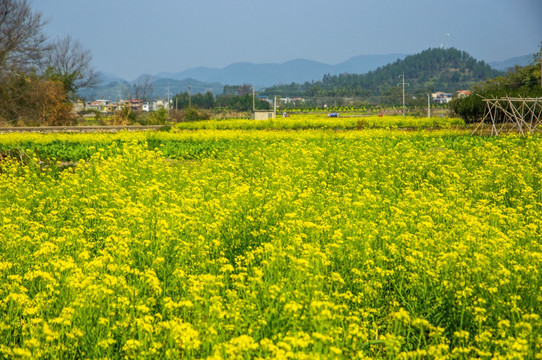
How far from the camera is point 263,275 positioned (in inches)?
210

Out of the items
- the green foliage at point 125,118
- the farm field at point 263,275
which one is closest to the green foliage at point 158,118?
the green foliage at point 125,118

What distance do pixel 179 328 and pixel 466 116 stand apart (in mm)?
34616

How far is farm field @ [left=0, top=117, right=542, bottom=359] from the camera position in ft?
13.0

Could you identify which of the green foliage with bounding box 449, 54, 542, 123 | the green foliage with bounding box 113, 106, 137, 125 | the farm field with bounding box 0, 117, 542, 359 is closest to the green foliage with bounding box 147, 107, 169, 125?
the green foliage with bounding box 113, 106, 137, 125

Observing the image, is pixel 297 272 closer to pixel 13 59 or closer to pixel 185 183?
pixel 185 183

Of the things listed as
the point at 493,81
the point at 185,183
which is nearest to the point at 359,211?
the point at 185,183

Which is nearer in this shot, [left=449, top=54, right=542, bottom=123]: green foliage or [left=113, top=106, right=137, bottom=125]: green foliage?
[left=449, top=54, right=542, bottom=123]: green foliage

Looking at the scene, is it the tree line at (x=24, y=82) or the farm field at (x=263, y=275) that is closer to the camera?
the farm field at (x=263, y=275)

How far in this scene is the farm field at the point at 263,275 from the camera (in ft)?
13.0

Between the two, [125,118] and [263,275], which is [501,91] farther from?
[263,275]

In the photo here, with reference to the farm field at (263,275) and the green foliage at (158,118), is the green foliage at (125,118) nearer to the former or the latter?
the green foliage at (158,118)

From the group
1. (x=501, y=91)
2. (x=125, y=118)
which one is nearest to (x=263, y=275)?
(x=501, y=91)

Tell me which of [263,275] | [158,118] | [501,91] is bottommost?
[263,275]

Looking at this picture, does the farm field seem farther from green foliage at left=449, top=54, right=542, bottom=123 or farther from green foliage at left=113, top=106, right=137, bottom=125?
green foliage at left=113, top=106, right=137, bottom=125
